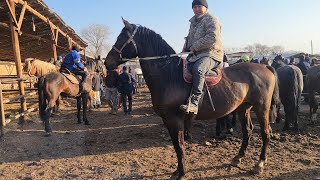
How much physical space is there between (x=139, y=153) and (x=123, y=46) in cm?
263

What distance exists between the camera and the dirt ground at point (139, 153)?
5387mm

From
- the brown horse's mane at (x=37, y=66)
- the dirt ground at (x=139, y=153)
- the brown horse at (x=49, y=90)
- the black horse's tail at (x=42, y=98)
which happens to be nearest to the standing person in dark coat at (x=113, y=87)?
the brown horse's mane at (x=37, y=66)

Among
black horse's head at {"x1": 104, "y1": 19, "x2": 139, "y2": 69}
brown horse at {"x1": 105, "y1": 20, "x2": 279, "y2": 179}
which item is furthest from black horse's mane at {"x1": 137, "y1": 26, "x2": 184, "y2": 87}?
black horse's head at {"x1": 104, "y1": 19, "x2": 139, "y2": 69}

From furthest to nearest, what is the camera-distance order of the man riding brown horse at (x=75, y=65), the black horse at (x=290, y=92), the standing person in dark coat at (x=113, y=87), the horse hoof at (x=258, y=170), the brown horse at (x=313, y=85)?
the standing person in dark coat at (x=113, y=87), the man riding brown horse at (x=75, y=65), the brown horse at (x=313, y=85), the black horse at (x=290, y=92), the horse hoof at (x=258, y=170)

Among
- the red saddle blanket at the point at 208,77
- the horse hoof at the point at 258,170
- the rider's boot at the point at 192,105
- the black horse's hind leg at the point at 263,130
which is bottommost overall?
the horse hoof at the point at 258,170

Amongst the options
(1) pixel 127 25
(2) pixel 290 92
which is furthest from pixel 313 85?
(1) pixel 127 25

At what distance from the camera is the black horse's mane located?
16.4ft

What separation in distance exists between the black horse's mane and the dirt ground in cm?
175

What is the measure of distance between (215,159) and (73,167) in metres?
2.78

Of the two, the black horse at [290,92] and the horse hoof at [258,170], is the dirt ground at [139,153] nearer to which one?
the horse hoof at [258,170]

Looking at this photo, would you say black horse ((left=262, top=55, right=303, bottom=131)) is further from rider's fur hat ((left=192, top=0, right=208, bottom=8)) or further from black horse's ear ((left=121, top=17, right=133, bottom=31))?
black horse's ear ((left=121, top=17, right=133, bottom=31))

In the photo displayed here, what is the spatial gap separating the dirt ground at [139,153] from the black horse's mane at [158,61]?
1747 mm

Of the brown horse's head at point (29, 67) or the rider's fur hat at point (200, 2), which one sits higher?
the rider's fur hat at point (200, 2)

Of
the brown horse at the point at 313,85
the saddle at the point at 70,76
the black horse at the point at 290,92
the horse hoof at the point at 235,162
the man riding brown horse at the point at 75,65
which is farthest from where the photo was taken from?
→ the man riding brown horse at the point at 75,65
